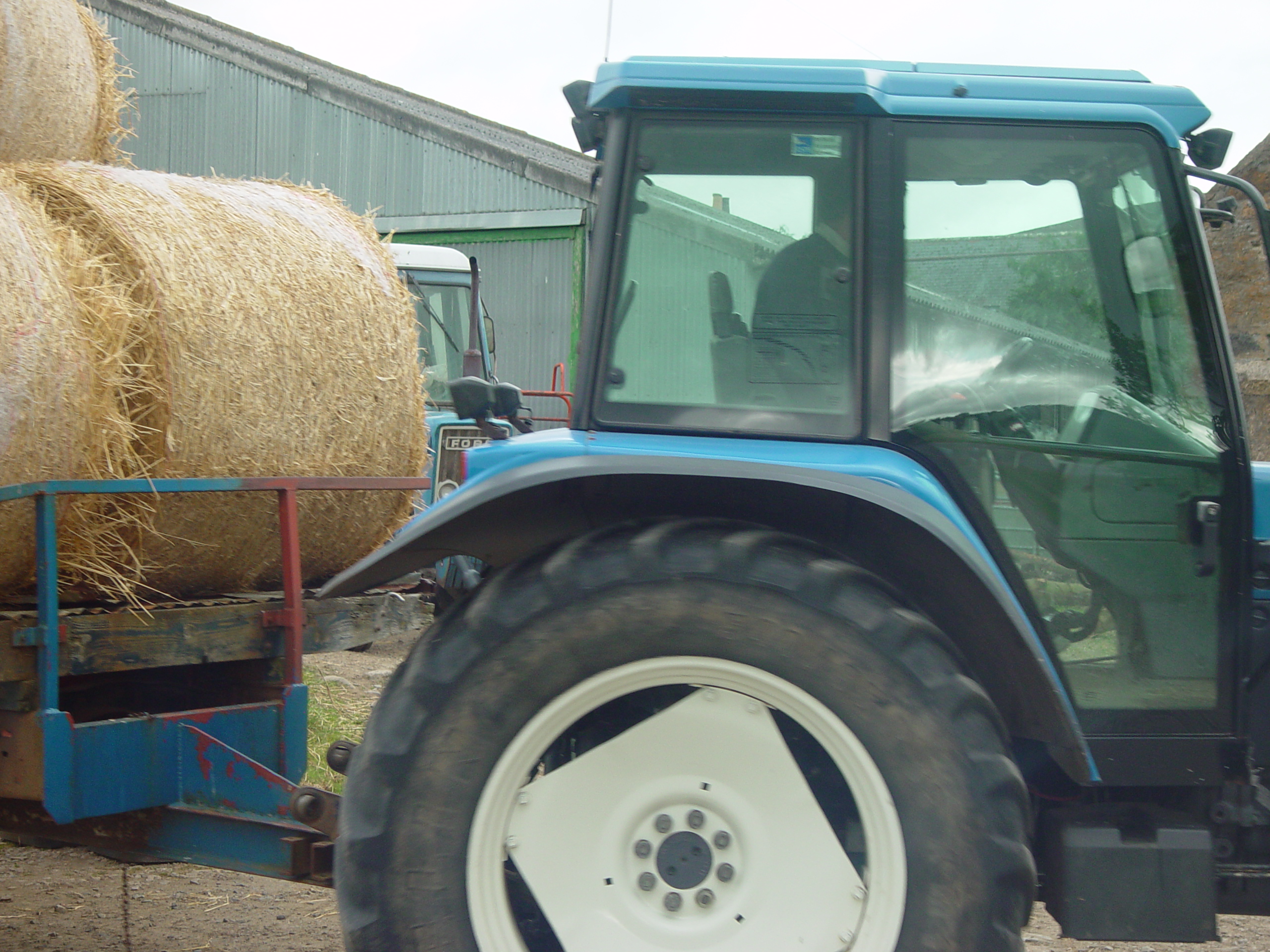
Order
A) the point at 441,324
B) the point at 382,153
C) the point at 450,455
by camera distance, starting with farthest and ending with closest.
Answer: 1. the point at 382,153
2. the point at 441,324
3. the point at 450,455

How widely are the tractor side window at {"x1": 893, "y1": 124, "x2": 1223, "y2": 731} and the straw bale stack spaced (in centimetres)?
348

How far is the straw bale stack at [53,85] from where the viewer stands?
13.7 feet

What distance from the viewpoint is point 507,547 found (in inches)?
91.8

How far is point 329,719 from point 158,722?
9.32 ft

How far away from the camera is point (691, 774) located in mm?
2109

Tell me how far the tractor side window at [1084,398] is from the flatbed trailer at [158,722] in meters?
1.68

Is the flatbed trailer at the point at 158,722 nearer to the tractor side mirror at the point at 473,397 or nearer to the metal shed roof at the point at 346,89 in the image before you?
the tractor side mirror at the point at 473,397

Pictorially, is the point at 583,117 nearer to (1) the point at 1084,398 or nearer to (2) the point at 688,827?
(1) the point at 1084,398

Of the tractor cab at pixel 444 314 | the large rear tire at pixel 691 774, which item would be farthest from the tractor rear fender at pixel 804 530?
the tractor cab at pixel 444 314

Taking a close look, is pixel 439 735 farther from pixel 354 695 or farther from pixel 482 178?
pixel 482 178

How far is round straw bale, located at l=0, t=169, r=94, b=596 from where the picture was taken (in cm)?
298

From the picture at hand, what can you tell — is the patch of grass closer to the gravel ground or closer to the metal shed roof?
the gravel ground

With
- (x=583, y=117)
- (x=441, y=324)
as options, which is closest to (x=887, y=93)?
(x=583, y=117)

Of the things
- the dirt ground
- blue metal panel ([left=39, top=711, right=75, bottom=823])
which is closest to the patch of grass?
the dirt ground
